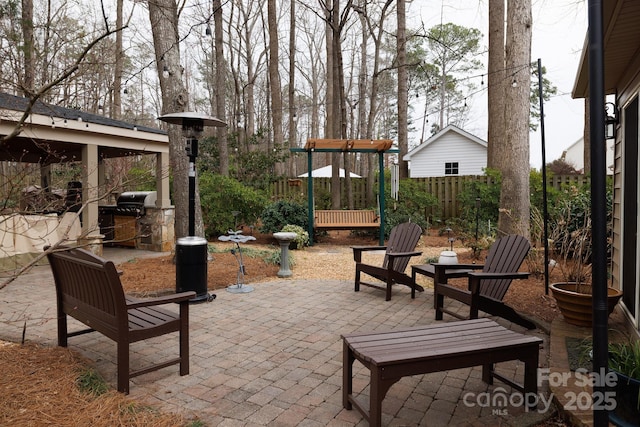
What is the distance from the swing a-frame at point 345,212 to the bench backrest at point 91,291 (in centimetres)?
622

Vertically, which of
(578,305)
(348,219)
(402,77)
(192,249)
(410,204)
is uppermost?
(402,77)

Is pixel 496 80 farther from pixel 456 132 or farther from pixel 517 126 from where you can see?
pixel 456 132

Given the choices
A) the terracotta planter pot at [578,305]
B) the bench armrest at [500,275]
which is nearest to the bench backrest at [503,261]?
the bench armrest at [500,275]

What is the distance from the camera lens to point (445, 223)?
471 inches

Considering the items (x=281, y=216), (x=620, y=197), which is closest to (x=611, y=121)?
(x=620, y=197)

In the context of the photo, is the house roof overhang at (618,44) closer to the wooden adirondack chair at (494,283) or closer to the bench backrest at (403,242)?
the wooden adirondack chair at (494,283)

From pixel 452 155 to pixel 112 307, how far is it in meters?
18.6

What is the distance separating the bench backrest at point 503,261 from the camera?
383cm

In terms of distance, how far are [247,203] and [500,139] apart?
667 centimetres

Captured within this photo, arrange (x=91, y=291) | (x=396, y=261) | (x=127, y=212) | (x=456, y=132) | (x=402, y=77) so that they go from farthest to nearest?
1. (x=456, y=132)
2. (x=402, y=77)
3. (x=127, y=212)
4. (x=396, y=261)
5. (x=91, y=291)

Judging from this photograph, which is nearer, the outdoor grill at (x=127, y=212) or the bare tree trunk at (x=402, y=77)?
the outdoor grill at (x=127, y=212)

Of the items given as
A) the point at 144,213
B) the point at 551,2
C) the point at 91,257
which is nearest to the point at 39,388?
the point at 91,257

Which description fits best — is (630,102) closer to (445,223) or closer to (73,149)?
(445,223)

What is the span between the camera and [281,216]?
31.4ft
